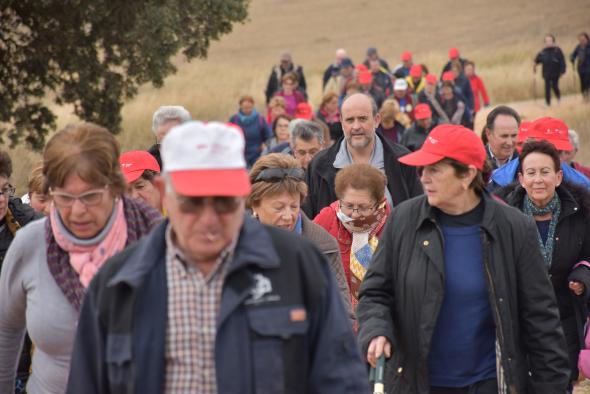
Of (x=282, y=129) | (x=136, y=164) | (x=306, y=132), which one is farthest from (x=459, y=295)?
(x=282, y=129)

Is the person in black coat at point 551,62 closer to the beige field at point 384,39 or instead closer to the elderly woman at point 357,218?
the beige field at point 384,39

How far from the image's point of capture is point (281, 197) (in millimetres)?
6566

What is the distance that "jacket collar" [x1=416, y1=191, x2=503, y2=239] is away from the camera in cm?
532

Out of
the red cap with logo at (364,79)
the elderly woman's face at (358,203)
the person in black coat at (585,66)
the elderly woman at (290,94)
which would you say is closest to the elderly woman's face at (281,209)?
the elderly woman's face at (358,203)

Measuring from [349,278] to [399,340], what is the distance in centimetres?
172

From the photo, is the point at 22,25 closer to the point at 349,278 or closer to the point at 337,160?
the point at 337,160

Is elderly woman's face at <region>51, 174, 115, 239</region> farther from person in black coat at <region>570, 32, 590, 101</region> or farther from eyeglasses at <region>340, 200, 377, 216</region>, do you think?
person in black coat at <region>570, 32, 590, 101</region>

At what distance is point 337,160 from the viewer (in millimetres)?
9047

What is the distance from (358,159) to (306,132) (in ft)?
4.72

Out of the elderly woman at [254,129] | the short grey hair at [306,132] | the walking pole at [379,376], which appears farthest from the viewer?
the elderly woman at [254,129]

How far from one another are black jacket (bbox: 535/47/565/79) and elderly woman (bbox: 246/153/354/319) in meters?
27.0

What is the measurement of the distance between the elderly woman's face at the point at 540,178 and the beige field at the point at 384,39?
28.9m

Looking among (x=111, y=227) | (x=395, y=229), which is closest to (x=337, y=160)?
(x=395, y=229)

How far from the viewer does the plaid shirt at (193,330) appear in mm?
3418
